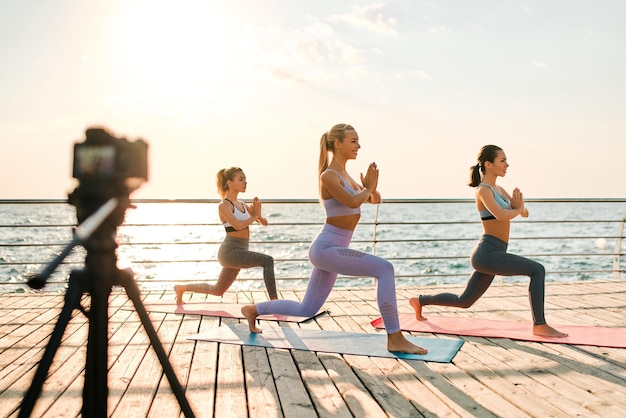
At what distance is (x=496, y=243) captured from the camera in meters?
4.99

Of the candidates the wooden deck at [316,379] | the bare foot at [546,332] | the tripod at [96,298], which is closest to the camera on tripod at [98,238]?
the tripod at [96,298]

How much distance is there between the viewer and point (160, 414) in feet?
10.2

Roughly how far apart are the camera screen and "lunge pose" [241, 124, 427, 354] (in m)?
2.59

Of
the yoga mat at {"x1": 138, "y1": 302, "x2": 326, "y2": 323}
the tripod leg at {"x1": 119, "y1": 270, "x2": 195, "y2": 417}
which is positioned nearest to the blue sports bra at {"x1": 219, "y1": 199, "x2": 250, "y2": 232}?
the yoga mat at {"x1": 138, "y1": 302, "x2": 326, "y2": 323}

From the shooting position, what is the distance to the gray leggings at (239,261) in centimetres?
600

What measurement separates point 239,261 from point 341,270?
200cm

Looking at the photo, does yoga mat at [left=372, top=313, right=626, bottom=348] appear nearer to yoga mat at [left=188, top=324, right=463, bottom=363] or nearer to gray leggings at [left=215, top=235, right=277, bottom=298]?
yoga mat at [left=188, top=324, right=463, bottom=363]

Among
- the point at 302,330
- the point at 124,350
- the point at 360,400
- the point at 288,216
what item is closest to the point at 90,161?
the point at 360,400

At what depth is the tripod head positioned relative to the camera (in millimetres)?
1666

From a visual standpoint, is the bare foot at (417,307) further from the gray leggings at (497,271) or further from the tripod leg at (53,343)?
the tripod leg at (53,343)

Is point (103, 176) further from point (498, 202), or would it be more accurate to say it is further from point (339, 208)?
point (498, 202)

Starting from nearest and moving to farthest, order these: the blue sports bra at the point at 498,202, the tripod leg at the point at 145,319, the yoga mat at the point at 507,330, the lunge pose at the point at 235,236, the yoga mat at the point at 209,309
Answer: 1. the tripod leg at the point at 145,319
2. the yoga mat at the point at 507,330
3. the blue sports bra at the point at 498,202
4. the yoga mat at the point at 209,309
5. the lunge pose at the point at 235,236

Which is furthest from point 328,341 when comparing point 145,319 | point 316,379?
point 145,319

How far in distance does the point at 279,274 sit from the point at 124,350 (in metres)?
17.5
